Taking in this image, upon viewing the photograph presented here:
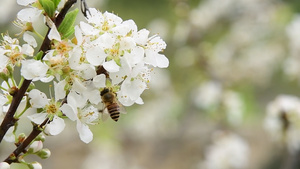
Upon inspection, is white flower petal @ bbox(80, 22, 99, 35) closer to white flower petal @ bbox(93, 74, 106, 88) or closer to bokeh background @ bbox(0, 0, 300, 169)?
white flower petal @ bbox(93, 74, 106, 88)

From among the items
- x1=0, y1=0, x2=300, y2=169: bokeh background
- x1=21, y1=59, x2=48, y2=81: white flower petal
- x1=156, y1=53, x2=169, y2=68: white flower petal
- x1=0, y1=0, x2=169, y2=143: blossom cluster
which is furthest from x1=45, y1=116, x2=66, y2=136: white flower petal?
x1=0, y1=0, x2=300, y2=169: bokeh background

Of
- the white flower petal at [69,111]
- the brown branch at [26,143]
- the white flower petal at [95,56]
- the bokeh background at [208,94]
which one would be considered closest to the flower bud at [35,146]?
the brown branch at [26,143]

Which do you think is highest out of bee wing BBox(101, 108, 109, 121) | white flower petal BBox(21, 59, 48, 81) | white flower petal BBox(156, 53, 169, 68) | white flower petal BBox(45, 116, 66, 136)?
white flower petal BBox(156, 53, 169, 68)

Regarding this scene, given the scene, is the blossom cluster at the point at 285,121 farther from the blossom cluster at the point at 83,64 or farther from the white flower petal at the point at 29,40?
the white flower petal at the point at 29,40

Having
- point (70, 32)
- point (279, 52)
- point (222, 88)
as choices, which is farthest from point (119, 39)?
point (279, 52)

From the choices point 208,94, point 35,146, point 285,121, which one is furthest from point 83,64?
point 208,94
